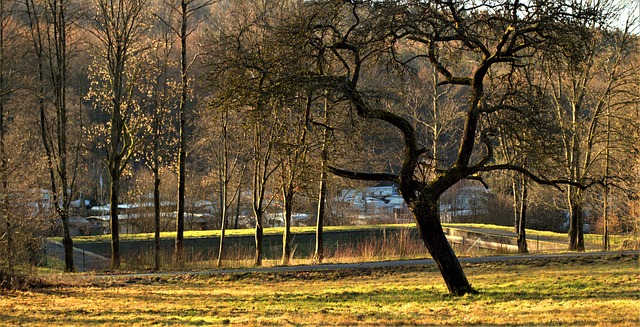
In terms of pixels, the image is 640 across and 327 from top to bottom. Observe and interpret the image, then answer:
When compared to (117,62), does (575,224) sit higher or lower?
lower

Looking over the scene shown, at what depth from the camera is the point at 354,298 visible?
43.3 feet

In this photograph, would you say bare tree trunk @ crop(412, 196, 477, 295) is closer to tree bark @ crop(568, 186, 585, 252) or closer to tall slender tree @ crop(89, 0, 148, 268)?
tree bark @ crop(568, 186, 585, 252)

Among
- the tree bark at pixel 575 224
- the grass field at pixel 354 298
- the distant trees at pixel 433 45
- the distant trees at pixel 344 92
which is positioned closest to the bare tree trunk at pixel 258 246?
the distant trees at pixel 344 92

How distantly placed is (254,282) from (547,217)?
3021 cm

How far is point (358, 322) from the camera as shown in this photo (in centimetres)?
964

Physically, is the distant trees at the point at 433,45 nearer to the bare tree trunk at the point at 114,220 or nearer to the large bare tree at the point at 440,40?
the large bare tree at the point at 440,40

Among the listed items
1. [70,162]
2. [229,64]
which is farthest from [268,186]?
[229,64]

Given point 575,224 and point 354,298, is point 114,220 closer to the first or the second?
point 354,298

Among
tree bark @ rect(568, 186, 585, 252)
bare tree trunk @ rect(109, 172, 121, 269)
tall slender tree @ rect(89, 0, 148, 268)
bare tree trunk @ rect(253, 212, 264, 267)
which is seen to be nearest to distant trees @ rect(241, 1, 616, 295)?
bare tree trunk @ rect(253, 212, 264, 267)

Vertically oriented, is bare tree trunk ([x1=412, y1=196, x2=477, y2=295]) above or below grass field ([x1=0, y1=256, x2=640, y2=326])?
above

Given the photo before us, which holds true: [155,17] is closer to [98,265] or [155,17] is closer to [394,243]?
[98,265]

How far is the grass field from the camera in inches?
386

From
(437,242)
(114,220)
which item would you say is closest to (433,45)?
(437,242)

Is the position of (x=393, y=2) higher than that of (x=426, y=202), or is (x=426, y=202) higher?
(x=393, y=2)
